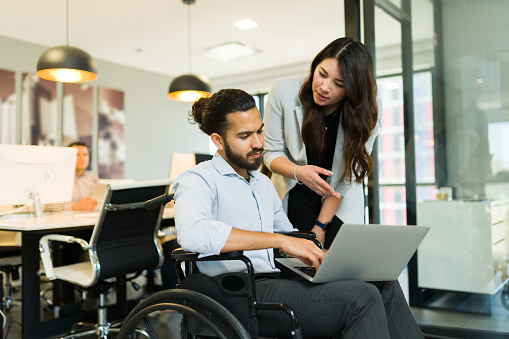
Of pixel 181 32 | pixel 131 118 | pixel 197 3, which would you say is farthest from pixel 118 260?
pixel 131 118

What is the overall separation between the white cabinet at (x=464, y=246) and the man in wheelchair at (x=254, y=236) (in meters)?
1.25

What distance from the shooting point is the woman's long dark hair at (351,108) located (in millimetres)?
1653

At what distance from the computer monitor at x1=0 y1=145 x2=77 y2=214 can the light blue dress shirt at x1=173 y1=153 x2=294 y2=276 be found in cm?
188

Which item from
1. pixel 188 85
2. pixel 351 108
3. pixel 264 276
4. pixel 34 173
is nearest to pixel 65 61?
pixel 34 173

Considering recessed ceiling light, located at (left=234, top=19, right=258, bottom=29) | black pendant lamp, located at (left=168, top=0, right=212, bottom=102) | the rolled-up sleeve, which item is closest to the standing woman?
the rolled-up sleeve

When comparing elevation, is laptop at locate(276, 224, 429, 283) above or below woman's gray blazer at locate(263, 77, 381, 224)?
below

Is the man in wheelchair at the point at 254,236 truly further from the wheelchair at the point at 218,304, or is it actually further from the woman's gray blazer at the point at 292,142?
the woman's gray blazer at the point at 292,142

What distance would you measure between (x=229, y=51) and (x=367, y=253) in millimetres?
5175

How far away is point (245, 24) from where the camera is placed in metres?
5.10

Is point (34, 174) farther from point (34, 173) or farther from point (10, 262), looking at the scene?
point (10, 262)

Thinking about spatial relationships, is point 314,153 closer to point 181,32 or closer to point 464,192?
point 464,192

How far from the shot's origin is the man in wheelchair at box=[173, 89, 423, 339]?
46.3 inches

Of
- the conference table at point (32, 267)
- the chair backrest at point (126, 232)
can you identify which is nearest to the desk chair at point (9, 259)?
the conference table at point (32, 267)

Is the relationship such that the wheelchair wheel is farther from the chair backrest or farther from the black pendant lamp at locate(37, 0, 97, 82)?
the black pendant lamp at locate(37, 0, 97, 82)
